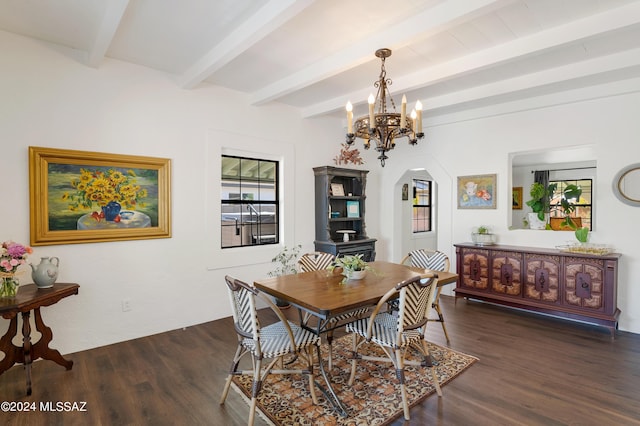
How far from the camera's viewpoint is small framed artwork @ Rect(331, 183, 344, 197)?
5.23m

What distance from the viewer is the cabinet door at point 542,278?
3.93m

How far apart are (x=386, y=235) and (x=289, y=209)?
2114 millimetres

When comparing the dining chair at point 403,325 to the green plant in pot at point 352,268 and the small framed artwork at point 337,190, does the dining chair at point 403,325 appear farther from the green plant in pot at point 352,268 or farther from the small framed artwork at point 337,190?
the small framed artwork at point 337,190

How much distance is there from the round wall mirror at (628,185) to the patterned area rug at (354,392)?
8.61ft

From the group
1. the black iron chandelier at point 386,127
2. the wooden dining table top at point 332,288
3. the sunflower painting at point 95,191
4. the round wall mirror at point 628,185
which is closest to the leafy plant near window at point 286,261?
the wooden dining table top at point 332,288

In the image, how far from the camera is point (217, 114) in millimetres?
4094

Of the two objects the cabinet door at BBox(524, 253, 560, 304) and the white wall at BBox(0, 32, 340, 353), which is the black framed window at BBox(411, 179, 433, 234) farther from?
the white wall at BBox(0, 32, 340, 353)

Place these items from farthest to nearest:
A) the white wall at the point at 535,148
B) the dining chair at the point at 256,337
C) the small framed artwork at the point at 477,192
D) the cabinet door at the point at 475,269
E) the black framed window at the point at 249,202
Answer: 1. the small framed artwork at the point at 477,192
2. the cabinet door at the point at 475,269
3. the black framed window at the point at 249,202
4. the white wall at the point at 535,148
5. the dining chair at the point at 256,337

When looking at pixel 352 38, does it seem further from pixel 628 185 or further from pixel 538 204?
pixel 538 204

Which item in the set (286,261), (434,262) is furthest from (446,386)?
(286,261)

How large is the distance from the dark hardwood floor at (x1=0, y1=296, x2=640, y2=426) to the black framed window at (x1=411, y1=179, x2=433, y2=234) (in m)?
3.59

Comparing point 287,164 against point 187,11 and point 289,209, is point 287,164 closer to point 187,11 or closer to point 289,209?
point 289,209

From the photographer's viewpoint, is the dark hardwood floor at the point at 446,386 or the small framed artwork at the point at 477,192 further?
the small framed artwork at the point at 477,192

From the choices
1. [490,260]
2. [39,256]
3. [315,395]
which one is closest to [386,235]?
[490,260]
